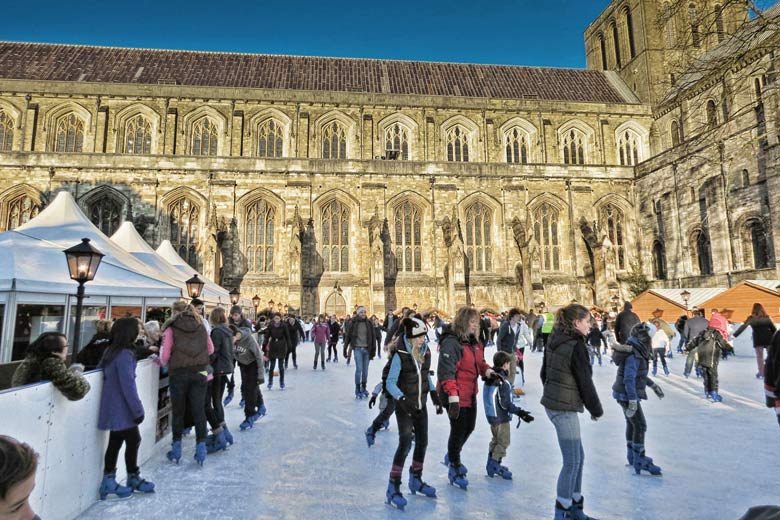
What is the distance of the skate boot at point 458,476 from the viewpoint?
13.6 ft

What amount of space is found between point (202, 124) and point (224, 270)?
9057 millimetres

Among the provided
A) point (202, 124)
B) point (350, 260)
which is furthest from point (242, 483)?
point (202, 124)

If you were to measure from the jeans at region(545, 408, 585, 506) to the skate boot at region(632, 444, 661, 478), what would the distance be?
4.55ft

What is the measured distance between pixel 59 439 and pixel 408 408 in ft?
8.37

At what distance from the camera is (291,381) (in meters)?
10.3

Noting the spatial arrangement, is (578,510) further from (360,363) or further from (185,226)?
(185,226)

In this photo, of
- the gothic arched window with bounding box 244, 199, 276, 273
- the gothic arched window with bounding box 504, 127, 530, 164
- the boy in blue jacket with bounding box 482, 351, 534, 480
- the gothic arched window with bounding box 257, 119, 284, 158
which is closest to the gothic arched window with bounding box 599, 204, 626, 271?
the gothic arched window with bounding box 504, 127, 530, 164

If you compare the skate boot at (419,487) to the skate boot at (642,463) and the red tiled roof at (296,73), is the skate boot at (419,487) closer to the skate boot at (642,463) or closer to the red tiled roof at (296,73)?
the skate boot at (642,463)

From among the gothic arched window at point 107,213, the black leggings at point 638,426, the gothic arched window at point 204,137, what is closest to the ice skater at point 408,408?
the black leggings at point 638,426

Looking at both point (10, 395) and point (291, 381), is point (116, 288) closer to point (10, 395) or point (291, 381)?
point (291, 381)

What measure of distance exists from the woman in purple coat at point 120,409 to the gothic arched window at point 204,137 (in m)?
24.8

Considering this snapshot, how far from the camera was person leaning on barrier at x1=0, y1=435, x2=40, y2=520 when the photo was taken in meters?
1.20

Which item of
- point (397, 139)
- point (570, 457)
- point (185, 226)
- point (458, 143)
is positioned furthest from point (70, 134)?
point (570, 457)

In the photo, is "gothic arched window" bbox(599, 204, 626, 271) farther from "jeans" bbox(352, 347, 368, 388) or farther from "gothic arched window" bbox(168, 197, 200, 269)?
"jeans" bbox(352, 347, 368, 388)
